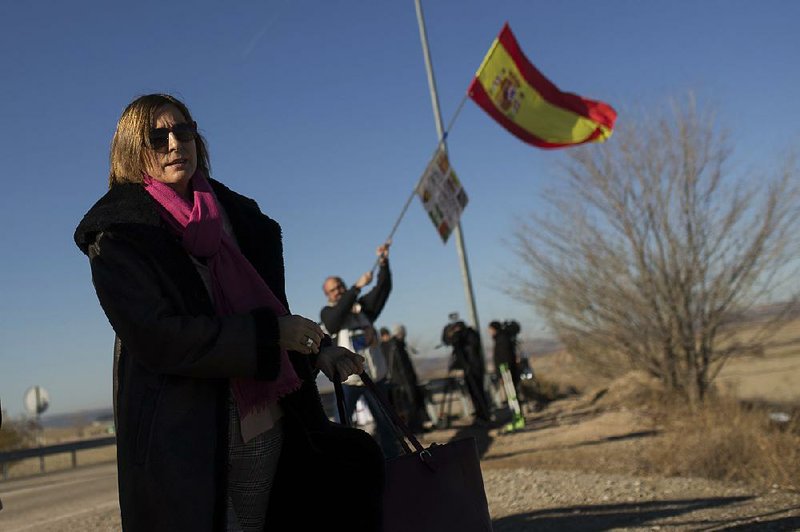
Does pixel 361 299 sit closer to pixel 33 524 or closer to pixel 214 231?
pixel 33 524

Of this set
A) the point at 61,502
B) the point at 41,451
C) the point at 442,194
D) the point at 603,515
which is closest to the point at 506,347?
the point at 442,194

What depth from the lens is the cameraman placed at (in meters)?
15.6

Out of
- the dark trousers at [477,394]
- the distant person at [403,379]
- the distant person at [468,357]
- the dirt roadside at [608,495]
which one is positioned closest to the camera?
the dirt roadside at [608,495]

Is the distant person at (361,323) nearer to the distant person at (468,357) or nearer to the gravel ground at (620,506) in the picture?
the gravel ground at (620,506)

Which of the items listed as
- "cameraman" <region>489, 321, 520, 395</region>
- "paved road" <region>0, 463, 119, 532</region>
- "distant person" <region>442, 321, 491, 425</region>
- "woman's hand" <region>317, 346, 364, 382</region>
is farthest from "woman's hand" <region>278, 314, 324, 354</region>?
"distant person" <region>442, 321, 491, 425</region>

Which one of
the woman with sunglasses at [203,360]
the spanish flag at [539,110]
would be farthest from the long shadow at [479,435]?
the woman with sunglasses at [203,360]

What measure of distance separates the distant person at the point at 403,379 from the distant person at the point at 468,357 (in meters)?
1.24

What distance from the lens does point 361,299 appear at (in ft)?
26.9

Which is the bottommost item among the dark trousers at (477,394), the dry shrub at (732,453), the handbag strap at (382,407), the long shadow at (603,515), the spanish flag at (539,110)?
the long shadow at (603,515)

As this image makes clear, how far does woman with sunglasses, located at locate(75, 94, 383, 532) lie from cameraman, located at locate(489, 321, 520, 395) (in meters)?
13.0

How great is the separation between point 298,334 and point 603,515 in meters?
4.38

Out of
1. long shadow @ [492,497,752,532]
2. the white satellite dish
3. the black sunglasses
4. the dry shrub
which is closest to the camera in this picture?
Answer: the black sunglasses

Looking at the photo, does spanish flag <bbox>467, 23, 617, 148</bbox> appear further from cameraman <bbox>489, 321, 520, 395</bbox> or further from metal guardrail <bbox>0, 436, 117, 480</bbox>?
metal guardrail <bbox>0, 436, 117, 480</bbox>

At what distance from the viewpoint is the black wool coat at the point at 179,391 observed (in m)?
2.21
